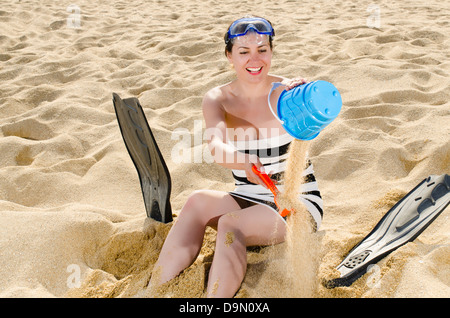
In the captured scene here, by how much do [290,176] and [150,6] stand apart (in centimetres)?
524

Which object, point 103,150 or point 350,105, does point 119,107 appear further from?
point 350,105

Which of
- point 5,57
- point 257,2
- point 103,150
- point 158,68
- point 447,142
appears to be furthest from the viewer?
point 257,2

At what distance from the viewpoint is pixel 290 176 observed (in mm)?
1539

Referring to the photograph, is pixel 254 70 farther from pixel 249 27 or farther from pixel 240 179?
pixel 240 179

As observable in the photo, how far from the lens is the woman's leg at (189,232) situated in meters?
1.50

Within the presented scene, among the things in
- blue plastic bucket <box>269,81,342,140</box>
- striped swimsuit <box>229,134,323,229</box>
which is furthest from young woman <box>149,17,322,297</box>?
blue plastic bucket <box>269,81,342,140</box>

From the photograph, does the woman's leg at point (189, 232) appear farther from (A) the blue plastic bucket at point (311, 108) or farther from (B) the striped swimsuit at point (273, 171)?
(A) the blue plastic bucket at point (311, 108)

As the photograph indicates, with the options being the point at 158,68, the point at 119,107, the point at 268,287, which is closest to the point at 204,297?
the point at 268,287

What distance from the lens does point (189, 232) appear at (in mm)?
1560

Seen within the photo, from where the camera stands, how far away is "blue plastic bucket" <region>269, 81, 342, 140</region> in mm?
1304

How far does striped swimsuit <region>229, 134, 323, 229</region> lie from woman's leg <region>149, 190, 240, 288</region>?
0.27ft

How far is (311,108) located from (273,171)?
1.45 ft

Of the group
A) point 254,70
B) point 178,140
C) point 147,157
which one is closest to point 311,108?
point 254,70

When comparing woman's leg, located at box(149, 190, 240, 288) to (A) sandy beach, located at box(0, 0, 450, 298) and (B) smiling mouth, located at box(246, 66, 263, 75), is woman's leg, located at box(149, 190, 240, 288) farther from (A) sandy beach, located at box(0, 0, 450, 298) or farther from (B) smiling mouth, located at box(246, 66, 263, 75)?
(B) smiling mouth, located at box(246, 66, 263, 75)
